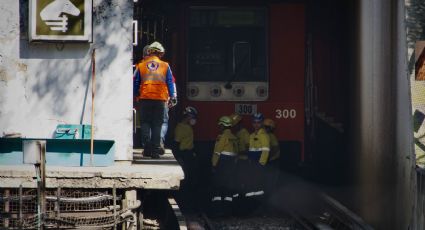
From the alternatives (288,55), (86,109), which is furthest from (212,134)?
(86,109)

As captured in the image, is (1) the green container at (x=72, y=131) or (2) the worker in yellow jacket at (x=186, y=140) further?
(2) the worker in yellow jacket at (x=186, y=140)

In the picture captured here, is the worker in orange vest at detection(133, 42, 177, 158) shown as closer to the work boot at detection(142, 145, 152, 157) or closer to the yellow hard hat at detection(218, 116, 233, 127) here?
the work boot at detection(142, 145, 152, 157)

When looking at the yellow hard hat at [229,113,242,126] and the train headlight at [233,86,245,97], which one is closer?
the yellow hard hat at [229,113,242,126]

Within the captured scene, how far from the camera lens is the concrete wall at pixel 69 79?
37.8ft

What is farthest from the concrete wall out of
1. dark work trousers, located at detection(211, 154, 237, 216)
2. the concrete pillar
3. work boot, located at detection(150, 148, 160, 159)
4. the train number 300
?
the train number 300

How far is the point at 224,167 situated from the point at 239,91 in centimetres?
123

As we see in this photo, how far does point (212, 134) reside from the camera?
15.9m

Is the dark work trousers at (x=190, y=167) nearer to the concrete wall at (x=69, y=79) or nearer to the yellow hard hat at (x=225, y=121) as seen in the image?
the yellow hard hat at (x=225, y=121)

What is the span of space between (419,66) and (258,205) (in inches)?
182

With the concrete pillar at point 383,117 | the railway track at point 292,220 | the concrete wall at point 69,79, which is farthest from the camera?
the railway track at point 292,220

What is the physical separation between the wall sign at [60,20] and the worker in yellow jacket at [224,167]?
4.32 m

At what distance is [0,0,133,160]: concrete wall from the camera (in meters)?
11.5

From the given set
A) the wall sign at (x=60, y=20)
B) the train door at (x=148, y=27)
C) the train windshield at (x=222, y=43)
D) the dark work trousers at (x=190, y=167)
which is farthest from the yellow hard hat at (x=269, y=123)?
the wall sign at (x=60, y=20)

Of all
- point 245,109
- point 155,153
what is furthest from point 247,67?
point 155,153
